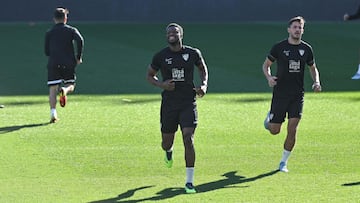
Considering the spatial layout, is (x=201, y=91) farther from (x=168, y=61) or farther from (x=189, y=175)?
(x=189, y=175)

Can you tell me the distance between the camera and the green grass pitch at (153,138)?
11578 mm

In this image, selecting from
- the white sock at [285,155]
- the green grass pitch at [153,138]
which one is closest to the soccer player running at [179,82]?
the green grass pitch at [153,138]

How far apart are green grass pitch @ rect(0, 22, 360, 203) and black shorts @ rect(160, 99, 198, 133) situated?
0.70m

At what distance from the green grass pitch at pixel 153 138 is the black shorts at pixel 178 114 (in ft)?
2.31

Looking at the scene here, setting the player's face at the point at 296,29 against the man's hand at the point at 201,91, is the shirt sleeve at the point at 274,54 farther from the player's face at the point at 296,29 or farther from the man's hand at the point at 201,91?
the man's hand at the point at 201,91

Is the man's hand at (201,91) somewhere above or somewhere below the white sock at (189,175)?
above

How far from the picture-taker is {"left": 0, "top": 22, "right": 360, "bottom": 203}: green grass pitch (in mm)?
11578

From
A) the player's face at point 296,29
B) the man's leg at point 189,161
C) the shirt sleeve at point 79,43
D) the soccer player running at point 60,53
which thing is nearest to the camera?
the man's leg at point 189,161

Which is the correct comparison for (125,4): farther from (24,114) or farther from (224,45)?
(24,114)

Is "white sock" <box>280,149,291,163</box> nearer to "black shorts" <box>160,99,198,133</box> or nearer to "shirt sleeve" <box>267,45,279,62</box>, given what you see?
"shirt sleeve" <box>267,45,279,62</box>

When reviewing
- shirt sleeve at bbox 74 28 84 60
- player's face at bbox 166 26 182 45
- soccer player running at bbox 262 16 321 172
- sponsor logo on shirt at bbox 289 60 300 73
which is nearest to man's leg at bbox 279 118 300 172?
soccer player running at bbox 262 16 321 172

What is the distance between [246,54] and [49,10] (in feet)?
34.9

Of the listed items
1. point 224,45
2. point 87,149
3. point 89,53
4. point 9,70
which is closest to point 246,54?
point 224,45

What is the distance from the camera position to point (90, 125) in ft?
52.2
